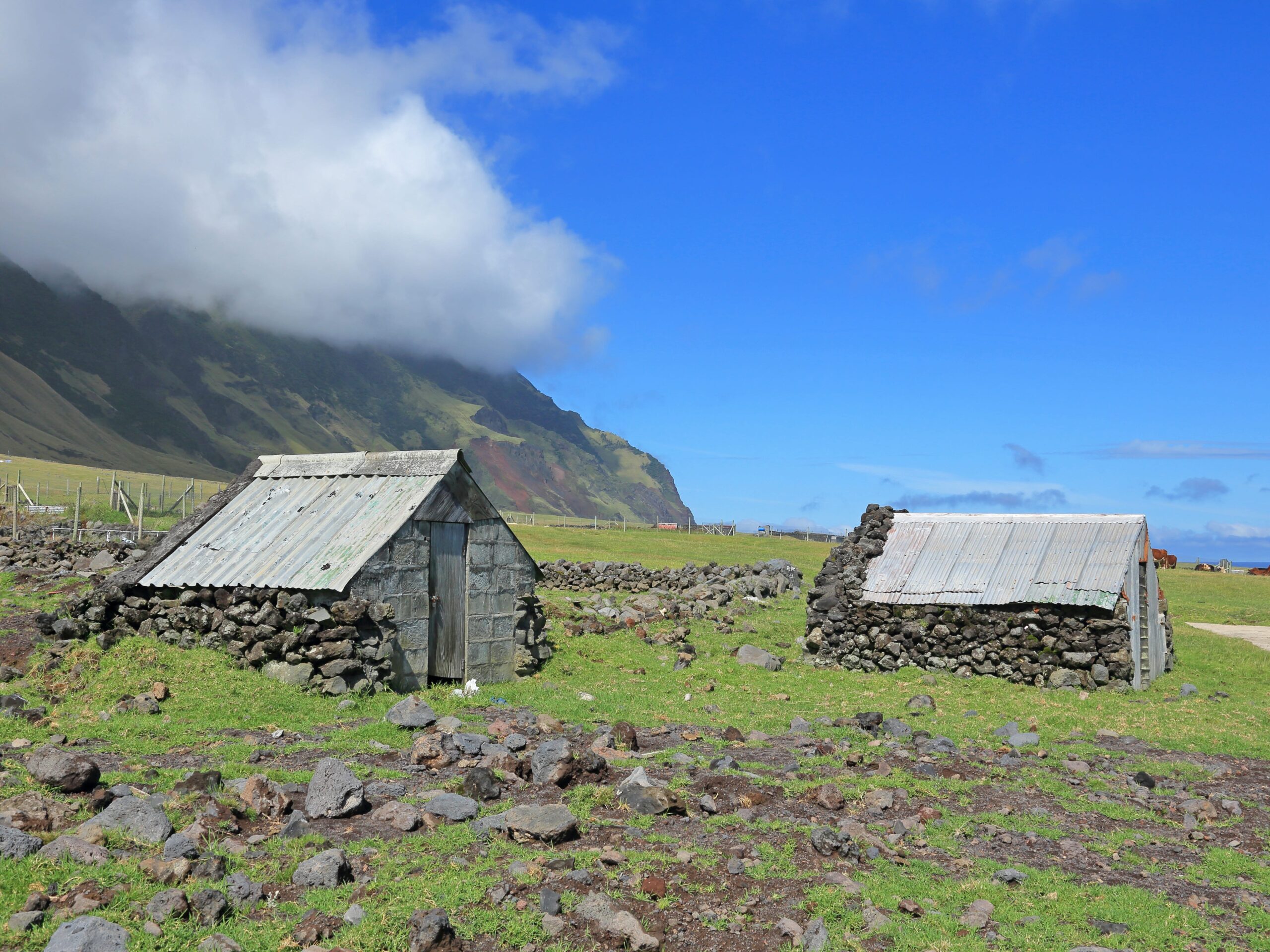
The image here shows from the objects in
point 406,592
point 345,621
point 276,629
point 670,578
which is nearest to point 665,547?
point 670,578

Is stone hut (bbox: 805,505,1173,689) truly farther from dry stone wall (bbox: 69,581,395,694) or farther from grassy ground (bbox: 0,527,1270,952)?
dry stone wall (bbox: 69,581,395,694)

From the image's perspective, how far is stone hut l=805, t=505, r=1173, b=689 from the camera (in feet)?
71.6

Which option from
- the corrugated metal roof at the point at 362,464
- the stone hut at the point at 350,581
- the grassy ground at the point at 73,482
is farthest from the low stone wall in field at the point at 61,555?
the grassy ground at the point at 73,482

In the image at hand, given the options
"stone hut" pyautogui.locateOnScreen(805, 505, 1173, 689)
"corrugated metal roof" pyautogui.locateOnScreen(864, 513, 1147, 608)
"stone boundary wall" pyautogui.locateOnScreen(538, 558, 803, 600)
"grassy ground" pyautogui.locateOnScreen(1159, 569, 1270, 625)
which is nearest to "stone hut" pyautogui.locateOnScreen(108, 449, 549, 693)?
"stone hut" pyautogui.locateOnScreen(805, 505, 1173, 689)

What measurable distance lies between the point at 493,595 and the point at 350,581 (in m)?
3.77

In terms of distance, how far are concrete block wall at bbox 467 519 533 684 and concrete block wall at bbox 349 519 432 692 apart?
127cm

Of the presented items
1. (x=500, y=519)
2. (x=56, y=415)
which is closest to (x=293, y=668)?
(x=500, y=519)

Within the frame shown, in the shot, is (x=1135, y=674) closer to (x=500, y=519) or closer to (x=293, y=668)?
(x=500, y=519)

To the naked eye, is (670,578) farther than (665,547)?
No

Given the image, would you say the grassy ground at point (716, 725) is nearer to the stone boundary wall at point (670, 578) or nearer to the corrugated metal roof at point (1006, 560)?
the corrugated metal roof at point (1006, 560)

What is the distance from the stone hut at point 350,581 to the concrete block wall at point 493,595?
0.03m

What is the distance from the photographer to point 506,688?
61.4ft

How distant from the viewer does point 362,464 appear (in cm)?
2052

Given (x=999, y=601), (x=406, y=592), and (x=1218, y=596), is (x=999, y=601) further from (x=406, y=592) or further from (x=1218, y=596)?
(x=1218, y=596)
